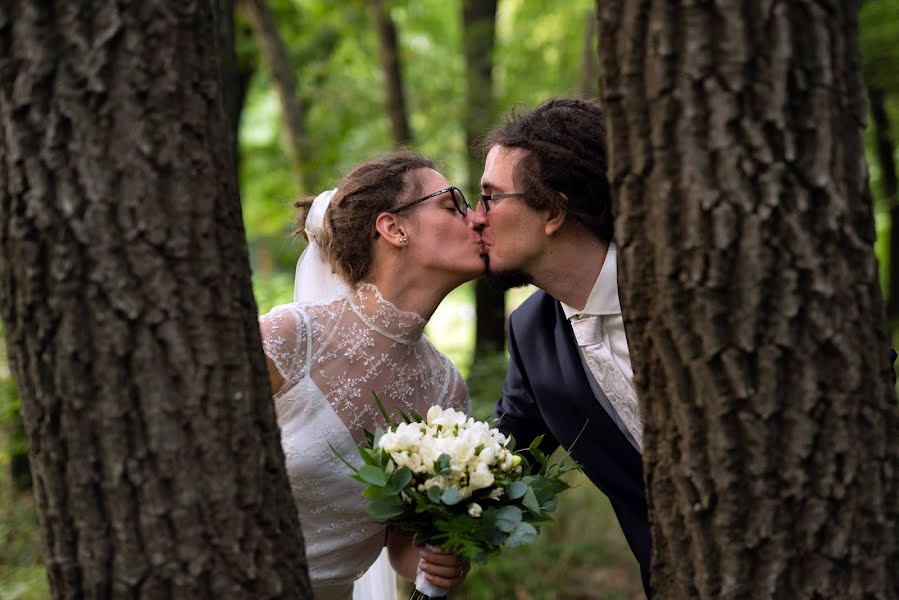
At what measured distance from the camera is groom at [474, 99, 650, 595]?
382 cm

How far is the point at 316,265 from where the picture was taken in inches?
172

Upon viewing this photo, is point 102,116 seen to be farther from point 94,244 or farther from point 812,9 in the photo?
point 812,9

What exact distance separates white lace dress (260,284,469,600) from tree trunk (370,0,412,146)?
582 centimetres

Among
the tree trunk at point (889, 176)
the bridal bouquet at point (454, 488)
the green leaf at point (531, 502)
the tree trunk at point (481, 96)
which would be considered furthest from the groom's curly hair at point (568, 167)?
the tree trunk at point (889, 176)

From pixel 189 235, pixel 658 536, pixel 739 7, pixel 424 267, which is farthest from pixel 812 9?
pixel 424 267

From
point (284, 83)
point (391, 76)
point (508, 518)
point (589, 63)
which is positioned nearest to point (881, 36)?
point (589, 63)

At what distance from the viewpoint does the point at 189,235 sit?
196 cm

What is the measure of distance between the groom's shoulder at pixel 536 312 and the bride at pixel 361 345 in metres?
0.31

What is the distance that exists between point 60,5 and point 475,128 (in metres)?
7.59

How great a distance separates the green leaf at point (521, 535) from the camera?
2.91 meters

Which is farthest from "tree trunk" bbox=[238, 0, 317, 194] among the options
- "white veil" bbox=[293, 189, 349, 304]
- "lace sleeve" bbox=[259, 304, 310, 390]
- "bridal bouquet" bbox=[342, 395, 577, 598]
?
"bridal bouquet" bbox=[342, 395, 577, 598]

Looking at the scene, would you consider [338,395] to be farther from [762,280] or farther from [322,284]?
[762,280]

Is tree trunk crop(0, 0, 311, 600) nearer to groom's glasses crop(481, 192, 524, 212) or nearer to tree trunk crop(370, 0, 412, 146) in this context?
groom's glasses crop(481, 192, 524, 212)

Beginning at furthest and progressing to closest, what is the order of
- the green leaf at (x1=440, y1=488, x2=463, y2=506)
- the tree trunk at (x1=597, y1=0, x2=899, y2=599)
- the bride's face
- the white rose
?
the bride's face, the white rose, the green leaf at (x1=440, y1=488, x2=463, y2=506), the tree trunk at (x1=597, y1=0, x2=899, y2=599)
